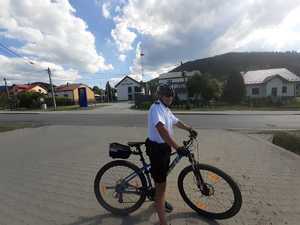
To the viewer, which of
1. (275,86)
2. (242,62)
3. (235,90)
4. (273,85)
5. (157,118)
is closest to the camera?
(157,118)

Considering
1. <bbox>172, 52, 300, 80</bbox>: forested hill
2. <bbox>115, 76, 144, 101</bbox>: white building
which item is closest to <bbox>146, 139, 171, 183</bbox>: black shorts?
<bbox>115, 76, 144, 101</bbox>: white building

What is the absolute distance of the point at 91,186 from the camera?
16.2 ft

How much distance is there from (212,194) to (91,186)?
2.26m

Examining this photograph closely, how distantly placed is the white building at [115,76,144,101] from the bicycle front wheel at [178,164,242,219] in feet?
238

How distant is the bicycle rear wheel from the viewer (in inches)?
150

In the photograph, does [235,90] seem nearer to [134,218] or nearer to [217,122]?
[217,122]

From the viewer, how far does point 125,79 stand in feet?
255

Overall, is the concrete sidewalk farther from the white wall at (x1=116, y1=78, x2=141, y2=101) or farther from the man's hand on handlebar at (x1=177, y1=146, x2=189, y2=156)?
the white wall at (x1=116, y1=78, x2=141, y2=101)

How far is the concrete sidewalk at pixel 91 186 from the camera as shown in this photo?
11.8 ft

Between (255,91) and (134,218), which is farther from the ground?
(255,91)

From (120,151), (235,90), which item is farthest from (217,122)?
(235,90)

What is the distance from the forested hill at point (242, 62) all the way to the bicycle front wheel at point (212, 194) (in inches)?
3673

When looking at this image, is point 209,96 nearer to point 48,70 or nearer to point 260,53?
point 48,70

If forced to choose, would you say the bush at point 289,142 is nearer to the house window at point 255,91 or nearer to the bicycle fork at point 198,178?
the bicycle fork at point 198,178
